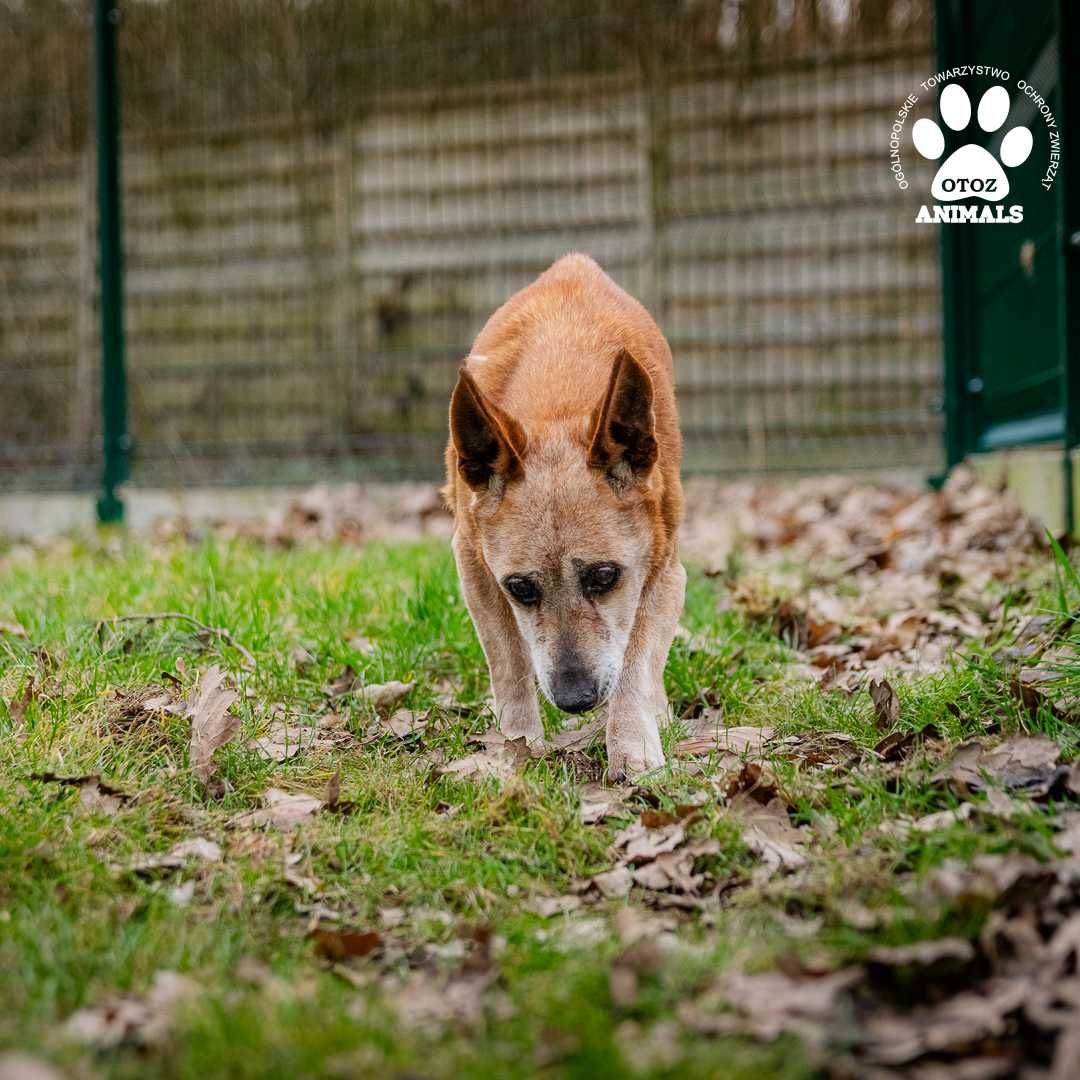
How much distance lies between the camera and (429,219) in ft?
29.3

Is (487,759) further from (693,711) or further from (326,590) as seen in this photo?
(326,590)

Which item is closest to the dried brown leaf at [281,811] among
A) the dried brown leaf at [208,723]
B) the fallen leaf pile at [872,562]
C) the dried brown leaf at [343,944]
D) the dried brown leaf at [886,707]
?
the dried brown leaf at [208,723]

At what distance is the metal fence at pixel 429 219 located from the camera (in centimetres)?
830

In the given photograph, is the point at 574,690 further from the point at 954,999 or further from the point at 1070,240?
the point at 1070,240

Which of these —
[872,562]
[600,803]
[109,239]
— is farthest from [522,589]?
[109,239]

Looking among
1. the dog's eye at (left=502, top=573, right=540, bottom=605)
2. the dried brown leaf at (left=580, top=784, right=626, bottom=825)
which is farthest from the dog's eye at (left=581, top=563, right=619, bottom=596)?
the dried brown leaf at (left=580, top=784, right=626, bottom=825)

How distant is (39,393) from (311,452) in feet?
8.02

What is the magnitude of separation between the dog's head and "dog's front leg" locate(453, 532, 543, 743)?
0.14 meters

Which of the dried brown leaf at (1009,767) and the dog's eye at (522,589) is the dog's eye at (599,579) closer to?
the dog's eye at (522,589)

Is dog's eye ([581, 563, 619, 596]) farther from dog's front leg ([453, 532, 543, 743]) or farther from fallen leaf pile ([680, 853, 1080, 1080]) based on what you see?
fallen leaf pile ([680, 853, 1080, 1080])

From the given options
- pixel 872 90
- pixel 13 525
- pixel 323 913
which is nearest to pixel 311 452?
pixel 13 525

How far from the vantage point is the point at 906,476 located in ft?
26.6

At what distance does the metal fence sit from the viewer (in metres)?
8.30

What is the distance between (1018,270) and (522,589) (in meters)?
3.88
